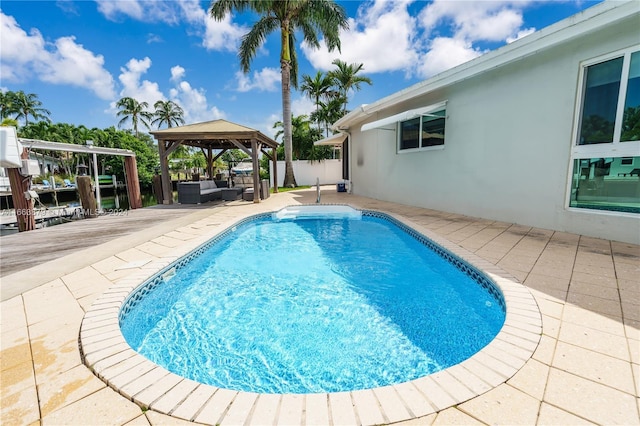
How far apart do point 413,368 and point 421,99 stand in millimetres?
8781

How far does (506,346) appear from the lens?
233cm

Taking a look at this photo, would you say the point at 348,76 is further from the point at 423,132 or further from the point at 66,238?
the point at 66,238

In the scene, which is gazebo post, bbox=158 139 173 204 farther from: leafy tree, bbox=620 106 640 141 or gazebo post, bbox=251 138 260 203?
leafy tree, bbox=620 106 640 141

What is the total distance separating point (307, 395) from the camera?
195 cm

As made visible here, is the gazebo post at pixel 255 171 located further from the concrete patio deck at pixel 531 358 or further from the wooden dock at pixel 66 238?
the concrete patio deck at pixel 531 358

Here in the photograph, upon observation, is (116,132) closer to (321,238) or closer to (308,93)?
(308,93)

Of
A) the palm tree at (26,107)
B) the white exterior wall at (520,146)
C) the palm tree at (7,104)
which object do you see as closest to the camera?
the white exterior wall at (520,146)

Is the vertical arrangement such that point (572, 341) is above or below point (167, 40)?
below

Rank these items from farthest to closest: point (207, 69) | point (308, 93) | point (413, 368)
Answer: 1. point (308, 93)
2. point (207, 69)
3. point (413, 368)

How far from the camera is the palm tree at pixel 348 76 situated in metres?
25.9

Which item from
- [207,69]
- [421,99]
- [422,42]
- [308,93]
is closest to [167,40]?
[207,69]

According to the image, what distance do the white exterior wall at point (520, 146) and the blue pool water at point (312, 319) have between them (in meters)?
2.90

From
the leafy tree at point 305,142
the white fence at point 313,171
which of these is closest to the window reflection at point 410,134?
the white fence at point 313,171

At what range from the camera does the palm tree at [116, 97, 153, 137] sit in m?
45.5
